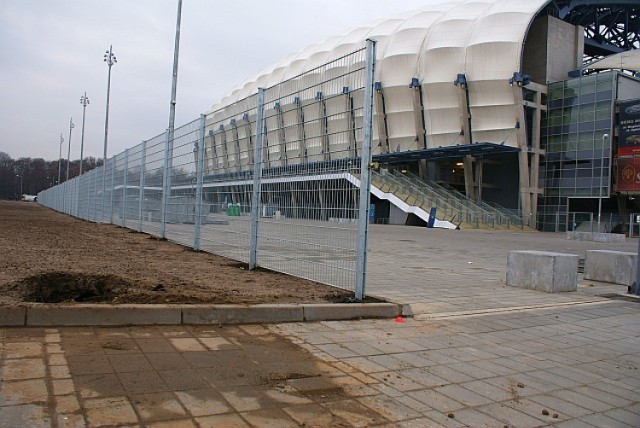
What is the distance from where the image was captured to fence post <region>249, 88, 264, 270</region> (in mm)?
9180

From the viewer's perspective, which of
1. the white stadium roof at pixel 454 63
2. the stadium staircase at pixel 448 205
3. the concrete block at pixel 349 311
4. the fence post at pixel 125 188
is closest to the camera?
the concrete block at pixel 349 311

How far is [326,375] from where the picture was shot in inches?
158

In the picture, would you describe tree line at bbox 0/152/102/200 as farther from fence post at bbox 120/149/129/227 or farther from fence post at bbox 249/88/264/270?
fence post at bbox 249/88/264/270

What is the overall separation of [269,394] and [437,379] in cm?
149

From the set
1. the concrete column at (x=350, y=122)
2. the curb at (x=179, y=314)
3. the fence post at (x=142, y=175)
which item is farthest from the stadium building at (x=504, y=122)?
the curb at (x=179, y=314)

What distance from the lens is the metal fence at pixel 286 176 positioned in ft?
22.5

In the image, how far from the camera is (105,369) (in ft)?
12.0

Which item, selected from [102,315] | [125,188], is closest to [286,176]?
[102,315]

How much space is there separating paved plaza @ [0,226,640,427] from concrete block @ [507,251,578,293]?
122 inches

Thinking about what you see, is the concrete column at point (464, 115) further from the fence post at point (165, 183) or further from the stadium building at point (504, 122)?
the fence post at point (165, 183)

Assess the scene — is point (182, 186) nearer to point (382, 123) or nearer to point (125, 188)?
point (125, 188)

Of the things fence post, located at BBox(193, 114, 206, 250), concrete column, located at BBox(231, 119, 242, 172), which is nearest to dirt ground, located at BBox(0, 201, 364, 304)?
fence post, located at BBox(193, 114, 206, 250)

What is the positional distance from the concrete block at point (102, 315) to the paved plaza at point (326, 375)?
124mm

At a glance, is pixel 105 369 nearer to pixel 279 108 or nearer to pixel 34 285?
pixel 34 285
